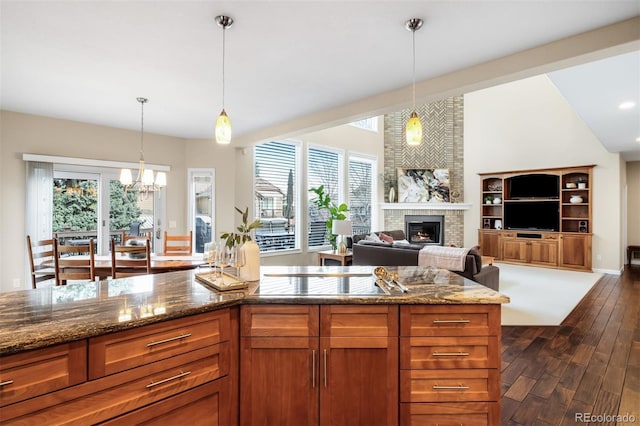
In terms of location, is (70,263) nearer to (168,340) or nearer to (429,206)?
(168,340)

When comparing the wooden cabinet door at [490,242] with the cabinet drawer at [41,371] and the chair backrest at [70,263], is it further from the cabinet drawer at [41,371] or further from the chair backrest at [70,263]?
the cabinet drawer at [41,371]

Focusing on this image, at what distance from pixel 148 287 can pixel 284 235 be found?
4900mm

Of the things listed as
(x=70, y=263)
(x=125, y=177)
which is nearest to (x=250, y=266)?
(x=70, y=263)

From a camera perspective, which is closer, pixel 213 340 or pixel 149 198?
pixel 213 340

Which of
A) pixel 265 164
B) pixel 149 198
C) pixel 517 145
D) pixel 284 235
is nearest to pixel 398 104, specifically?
pixel 265 164

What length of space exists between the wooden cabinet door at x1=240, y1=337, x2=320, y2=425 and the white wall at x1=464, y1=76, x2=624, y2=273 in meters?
7.93

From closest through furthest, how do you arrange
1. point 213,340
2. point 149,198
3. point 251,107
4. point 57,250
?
point 213,340, point 57,250, point 251,107, point 149,198

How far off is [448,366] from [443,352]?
7cm

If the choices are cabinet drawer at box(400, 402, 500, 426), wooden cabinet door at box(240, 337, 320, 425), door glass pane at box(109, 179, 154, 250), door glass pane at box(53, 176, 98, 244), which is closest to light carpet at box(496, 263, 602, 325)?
cabinet drawer at box(400, 402, 500, 426)

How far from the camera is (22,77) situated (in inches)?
127

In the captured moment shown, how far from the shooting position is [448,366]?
63.5 inches

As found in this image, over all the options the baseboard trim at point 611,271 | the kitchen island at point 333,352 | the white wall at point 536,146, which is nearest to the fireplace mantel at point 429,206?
the white wall at point 536,146

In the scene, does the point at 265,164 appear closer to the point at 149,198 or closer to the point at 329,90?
the point at 149,198

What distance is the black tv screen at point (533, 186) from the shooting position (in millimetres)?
7574
